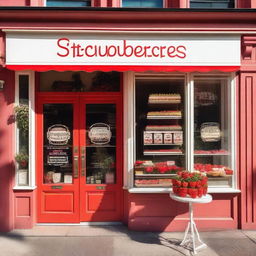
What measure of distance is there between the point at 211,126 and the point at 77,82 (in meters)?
2.85

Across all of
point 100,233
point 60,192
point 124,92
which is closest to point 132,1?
point 124,92

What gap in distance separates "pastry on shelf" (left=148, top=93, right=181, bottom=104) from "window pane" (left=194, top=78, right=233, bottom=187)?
384 mm

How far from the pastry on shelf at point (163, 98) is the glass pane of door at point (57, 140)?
5.42 ft

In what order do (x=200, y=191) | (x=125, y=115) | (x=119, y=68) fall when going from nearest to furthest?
(x=200, y=191) < (x=119, y=68) < (x=125, y=115)

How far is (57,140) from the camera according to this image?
5977mm

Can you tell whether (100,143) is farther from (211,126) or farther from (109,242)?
(211,126)

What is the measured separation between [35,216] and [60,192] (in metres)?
0.66

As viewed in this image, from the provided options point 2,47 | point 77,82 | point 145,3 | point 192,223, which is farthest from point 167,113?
point 2,47

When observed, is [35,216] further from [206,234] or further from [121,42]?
[121,42]

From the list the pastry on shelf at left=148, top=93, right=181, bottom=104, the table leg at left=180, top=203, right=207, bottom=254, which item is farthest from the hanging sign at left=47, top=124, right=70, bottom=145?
the table leg at left=180, top=203, right=207, bottom=254

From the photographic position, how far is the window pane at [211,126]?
19.0ft

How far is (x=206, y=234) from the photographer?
17.8 feet

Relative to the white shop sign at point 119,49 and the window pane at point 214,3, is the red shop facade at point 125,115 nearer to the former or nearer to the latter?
the white shop sign at point 119,49

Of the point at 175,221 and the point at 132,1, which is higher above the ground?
the point at 132,1
